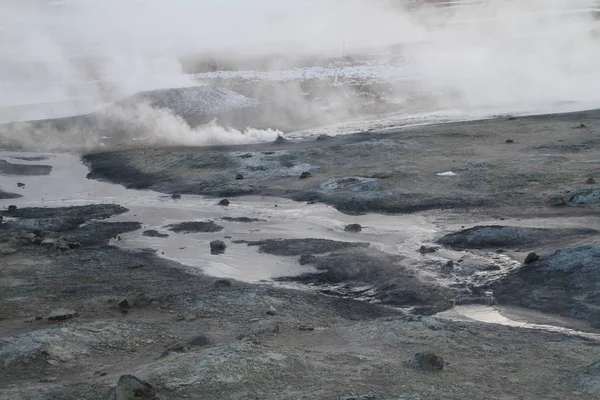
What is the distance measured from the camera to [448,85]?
1644 inches

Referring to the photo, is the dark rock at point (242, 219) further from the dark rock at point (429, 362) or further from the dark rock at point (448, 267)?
the dark rock at point (429, 362)

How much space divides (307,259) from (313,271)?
648mm

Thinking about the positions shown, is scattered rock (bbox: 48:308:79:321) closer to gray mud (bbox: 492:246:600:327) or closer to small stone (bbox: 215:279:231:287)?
small stone (bbox: 215:279:231:287)

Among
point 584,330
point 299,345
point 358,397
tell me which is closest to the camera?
point 358,397

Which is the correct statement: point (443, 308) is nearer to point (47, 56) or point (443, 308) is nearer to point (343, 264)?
point (343, 264)

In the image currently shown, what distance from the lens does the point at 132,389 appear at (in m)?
8.33

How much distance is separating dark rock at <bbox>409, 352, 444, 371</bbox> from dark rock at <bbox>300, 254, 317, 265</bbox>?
580 cm

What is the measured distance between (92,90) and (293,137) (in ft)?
56.8

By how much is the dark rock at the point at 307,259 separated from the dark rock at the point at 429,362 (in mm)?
5805

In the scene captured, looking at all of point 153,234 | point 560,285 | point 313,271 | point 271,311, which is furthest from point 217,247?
point 560,285

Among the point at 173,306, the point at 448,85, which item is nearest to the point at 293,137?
the point at 448,85

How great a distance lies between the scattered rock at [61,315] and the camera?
1207 cm

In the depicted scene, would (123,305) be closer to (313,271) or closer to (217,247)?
(313,271)

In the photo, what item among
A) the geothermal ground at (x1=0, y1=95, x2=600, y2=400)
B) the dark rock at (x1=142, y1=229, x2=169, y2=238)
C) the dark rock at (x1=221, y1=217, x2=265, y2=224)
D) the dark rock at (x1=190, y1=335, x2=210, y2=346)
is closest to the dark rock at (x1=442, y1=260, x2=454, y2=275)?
the geothermal ground at (x1=0, y1=95, x2=600, y2=400)
